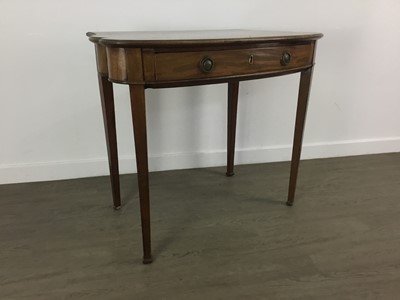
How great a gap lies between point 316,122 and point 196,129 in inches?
27.6

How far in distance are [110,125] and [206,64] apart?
53 centimetres

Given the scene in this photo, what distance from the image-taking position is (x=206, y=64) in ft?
3.49

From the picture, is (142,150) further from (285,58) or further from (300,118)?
(300,118)

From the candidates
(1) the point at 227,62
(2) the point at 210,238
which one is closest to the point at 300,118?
(1) the point at 227,62

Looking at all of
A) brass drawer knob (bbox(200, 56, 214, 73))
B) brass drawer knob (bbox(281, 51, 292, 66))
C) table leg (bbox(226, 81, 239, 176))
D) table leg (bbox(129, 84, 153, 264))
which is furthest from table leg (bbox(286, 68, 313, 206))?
table leg (bbox(129, 84, 153, 264))

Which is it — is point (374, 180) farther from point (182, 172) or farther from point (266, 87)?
point (182, 172)

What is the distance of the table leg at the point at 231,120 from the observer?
1.74 meters

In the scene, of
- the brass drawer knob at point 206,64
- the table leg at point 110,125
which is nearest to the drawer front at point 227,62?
the brass drawer knob at point 206,64

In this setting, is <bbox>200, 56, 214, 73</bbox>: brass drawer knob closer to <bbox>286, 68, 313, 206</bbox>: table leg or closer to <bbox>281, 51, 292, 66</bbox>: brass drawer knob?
<bbox>281, 51, 292, 66</bbox>: brass drawer knob

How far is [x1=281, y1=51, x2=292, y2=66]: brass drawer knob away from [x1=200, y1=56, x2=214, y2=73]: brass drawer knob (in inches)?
11.7

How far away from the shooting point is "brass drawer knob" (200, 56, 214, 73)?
1059 millimetres

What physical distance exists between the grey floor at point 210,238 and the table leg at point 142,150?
10cm

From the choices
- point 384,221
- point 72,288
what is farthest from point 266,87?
point 72,288

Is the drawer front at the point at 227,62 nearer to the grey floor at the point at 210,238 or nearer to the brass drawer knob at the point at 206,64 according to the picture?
the brass drawer knob at the point at 206,64
